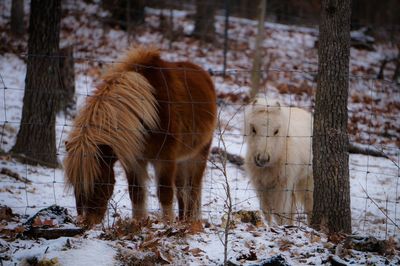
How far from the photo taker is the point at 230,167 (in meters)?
8.59

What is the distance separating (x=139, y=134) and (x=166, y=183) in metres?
0.75

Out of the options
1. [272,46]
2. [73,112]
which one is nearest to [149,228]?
[73,112]

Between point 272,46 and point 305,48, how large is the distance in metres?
1.29

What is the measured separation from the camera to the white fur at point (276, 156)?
5.95m

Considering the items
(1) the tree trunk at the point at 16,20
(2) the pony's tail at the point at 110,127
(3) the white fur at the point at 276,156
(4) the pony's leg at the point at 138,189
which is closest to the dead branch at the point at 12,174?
(4) the pony's leg at the point at 138,189

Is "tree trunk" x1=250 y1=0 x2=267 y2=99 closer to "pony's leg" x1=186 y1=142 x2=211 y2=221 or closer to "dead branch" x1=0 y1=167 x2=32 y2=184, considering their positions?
"pony's leg" x1=186 y1=142 x2=211 y2=221

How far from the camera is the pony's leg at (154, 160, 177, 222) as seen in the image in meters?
5.30

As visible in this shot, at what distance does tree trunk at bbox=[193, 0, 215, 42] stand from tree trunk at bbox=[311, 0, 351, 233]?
13198mm

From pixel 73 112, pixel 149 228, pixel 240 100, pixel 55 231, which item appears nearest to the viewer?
pixel 55 231

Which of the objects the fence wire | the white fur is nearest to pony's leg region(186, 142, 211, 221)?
the fence wire

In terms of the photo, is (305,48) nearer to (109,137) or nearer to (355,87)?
(355,87)

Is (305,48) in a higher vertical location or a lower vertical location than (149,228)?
higher

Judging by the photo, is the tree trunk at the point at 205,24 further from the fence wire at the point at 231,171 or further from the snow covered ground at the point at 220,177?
the fence wire at the point at 231,171

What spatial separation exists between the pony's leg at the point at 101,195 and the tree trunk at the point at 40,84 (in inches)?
109
